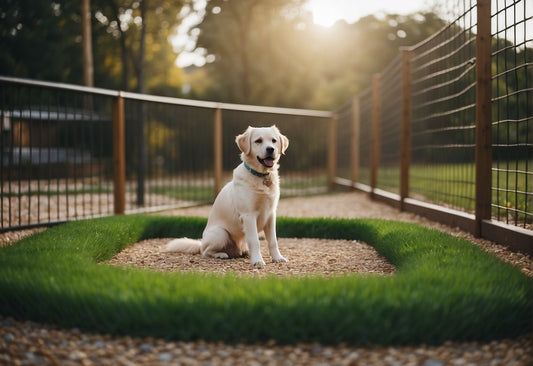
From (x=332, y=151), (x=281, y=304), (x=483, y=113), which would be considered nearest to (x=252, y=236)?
(x=281, y=304)

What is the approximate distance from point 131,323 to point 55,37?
787 inches

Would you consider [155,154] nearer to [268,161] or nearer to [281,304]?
[268,161]

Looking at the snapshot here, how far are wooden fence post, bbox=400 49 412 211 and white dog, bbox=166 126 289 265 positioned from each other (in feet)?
11.7

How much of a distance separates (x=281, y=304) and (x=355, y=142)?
10.2m

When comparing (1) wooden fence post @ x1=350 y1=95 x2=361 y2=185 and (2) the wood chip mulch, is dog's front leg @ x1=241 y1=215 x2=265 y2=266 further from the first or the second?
(1) wooden fence post @ x1=350 y1=95 x2=361 y2=185

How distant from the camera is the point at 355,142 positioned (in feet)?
40.9

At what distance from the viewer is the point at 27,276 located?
3.05 m

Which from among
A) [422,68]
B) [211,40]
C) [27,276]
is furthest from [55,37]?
[27,276]

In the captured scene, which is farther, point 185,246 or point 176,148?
point 176,148

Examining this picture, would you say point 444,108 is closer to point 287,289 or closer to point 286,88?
point 287,289

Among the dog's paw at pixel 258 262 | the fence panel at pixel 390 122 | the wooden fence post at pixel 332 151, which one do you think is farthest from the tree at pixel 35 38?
the dog's paw at pixel 258 262

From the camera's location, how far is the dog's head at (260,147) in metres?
4.43

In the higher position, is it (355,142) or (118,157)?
(355,142)

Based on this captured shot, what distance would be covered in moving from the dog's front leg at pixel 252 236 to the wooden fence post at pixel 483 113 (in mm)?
2218
